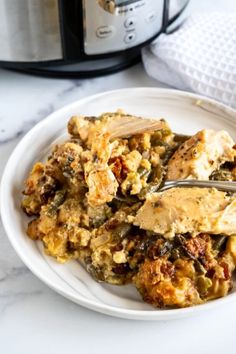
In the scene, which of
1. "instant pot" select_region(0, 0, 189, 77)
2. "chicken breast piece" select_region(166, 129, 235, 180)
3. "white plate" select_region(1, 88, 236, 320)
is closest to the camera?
"white plate" select_region(1, 88, 236, 320)

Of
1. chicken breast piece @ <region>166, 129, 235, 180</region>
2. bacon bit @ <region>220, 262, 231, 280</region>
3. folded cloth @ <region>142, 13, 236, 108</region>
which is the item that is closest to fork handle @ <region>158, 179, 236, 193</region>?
chicken breast piece @ <region>166, 129, 235, 180</region>

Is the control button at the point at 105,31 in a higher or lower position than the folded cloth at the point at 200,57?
higher

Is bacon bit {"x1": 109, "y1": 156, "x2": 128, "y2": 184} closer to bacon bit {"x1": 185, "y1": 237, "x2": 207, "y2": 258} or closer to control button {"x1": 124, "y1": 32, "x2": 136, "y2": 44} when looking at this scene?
bacon bit {"x1": 185, "y1": 237, "x2": 207, "y2": 258}

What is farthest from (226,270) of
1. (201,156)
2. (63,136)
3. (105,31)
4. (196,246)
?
(105,31)

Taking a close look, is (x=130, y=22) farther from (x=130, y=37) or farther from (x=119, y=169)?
(x=119, y=169)

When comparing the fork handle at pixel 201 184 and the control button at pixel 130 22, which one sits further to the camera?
the control button at pixel 130 22

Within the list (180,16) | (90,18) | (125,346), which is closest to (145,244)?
(125,346)

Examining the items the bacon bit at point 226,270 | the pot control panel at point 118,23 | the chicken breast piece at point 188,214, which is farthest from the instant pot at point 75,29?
the bacon bit at point 226,270

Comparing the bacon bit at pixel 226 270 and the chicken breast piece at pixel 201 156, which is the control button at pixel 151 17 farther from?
the bacon bit at pixel 226 270

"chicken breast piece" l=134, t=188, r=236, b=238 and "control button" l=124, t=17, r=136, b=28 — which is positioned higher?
"control button" l=124, t=17, r=136, b=28
